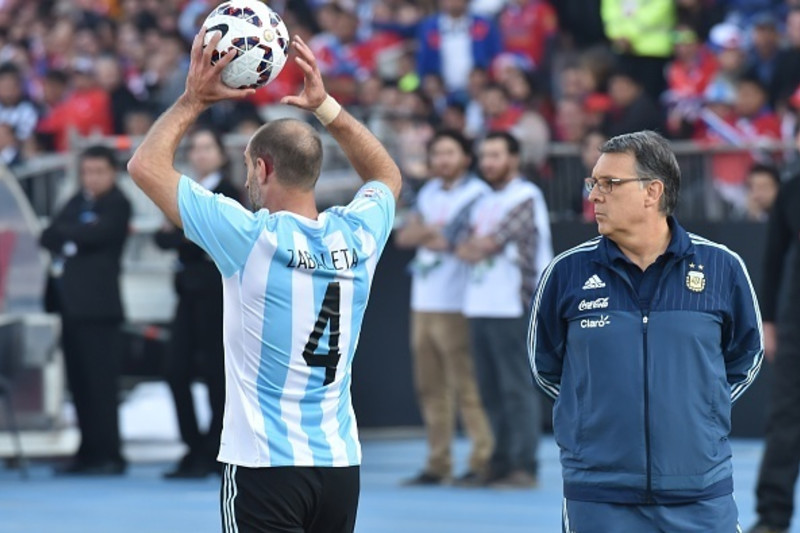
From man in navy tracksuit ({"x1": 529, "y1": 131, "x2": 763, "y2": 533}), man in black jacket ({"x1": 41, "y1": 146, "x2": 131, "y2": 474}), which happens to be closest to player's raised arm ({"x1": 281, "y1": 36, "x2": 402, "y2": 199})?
man in navy tracksuit ({"x1": 529, "y1": 131, "x2": 763, "y2": 533})

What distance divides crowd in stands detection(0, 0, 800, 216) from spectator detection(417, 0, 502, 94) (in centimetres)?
2

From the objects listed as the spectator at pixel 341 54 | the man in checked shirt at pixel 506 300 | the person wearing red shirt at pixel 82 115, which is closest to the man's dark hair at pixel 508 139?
the man in checked shirt at pixel 506 300

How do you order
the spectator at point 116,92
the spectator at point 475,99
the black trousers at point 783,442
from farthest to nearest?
the spectator at point 116,92, the spectator at point 475,99, the black trousers at point 783,442

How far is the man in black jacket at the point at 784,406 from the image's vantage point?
9.70 meters

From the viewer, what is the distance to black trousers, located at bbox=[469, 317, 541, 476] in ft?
40.3

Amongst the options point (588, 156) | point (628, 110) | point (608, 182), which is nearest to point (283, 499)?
point (608, 182)

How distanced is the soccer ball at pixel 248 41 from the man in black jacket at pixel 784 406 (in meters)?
4.54

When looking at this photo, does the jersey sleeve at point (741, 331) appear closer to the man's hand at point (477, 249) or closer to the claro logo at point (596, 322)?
the claro logo at point (596, 322)

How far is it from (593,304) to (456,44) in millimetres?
14265

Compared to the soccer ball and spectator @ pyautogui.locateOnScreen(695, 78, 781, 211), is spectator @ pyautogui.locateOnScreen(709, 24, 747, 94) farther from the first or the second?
the soccer ball

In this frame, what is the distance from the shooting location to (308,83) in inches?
236

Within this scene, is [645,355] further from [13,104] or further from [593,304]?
[13,104]

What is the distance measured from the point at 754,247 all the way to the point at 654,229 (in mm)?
9199

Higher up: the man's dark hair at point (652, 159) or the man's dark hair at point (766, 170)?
the man's dark hair at point (652, 159)
